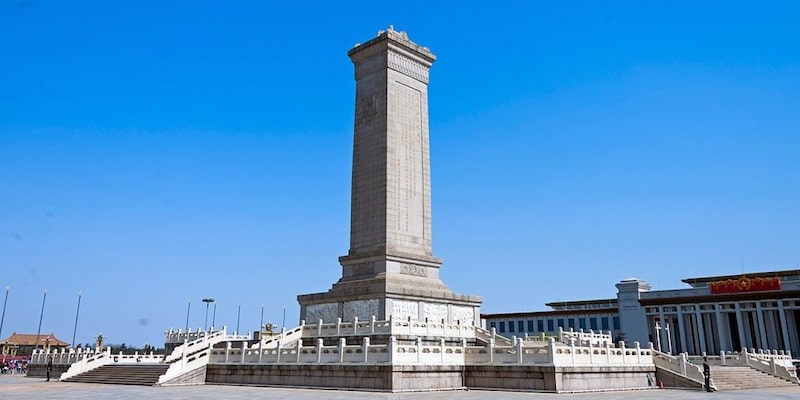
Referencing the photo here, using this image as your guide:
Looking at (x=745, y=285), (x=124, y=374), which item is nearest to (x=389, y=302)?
(x=124, y=374)

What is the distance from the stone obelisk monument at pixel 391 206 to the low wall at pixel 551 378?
727 cm

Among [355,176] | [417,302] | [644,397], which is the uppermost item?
[355,176]

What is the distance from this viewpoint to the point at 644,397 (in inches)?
690

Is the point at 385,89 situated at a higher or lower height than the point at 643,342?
higher

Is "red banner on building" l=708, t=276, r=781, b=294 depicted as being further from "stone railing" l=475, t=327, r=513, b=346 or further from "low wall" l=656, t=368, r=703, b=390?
"stone railing" l=475, t=327, r=513, b=346

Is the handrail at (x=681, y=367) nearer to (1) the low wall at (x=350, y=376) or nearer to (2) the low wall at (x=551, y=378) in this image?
(2) the low wall at (x=551, y=378)

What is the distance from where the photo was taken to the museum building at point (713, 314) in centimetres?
4512

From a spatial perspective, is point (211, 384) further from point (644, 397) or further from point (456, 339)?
point (644, 397)

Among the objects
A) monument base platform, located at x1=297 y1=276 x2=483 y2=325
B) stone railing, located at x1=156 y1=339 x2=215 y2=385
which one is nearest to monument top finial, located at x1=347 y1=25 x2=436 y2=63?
monument base platform, located at x1=297 y1=276 x2=483 y2=325

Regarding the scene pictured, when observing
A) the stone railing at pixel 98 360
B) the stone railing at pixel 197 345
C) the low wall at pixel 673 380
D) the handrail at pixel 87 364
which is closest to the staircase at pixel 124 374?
the handrail at pixel 87 364

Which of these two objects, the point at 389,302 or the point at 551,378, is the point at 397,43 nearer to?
the point at 389,302

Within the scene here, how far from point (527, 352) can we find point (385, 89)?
653 inches

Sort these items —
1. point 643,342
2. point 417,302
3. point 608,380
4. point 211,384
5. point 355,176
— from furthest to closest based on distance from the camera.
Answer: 1. point 643,342
2. point 355,176
3. point 417,302
4. point 211,384
5. point 608,380

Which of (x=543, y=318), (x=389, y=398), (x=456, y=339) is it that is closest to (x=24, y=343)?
(x=543, y=318)
